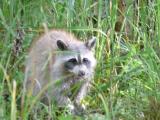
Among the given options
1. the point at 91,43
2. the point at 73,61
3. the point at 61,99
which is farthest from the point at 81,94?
the point at 91,43

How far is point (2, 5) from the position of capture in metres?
5.87

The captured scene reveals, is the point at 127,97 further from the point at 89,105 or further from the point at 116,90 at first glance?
the point at 89,105

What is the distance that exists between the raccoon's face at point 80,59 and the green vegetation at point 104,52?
0.11 m

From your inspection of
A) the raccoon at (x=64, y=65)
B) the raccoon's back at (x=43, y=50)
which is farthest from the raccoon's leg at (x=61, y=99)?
the raccoon's back at (x=43, y=50)

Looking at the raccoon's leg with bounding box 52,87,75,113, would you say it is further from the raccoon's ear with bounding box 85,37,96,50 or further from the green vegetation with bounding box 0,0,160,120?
the raccoon's ear with bounding box 85,37,96,50

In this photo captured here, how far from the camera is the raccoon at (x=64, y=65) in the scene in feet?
19.2

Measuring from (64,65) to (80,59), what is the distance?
0.68ft

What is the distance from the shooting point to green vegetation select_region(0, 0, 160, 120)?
4.80 m

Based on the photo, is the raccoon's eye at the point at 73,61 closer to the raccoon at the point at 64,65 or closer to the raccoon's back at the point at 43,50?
the raccoon at the point at 64,65

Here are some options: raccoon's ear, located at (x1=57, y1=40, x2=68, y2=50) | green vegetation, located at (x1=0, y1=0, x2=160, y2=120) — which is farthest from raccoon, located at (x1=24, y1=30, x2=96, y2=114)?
green vegetation, located at (x1=0, y1=0, x2=160, y2=120)

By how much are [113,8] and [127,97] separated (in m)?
0.87

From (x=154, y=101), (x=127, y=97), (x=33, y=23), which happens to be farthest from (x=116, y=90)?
(x=33, y=23)

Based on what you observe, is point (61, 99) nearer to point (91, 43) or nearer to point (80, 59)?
point (80, 59)

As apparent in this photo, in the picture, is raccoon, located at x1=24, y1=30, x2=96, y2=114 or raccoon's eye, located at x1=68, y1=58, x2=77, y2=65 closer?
raccoon, located at x1=24, y1=30, x2=96, y2=114
